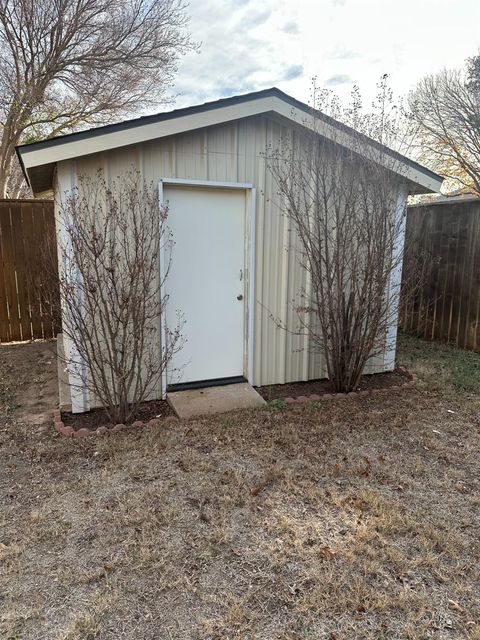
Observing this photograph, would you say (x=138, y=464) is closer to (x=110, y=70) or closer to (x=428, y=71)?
(x=110, y=70)

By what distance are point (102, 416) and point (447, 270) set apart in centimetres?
567

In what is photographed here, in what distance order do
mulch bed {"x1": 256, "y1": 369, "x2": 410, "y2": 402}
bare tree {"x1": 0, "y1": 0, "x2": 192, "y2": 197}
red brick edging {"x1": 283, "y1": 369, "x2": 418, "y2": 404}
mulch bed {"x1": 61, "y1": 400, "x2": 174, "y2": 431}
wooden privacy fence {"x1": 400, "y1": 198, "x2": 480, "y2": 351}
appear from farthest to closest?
bare tree {"x1": 0, "y1": 0, "x2": 192, "y2": 197}, wooden privacy fence {"x1": 400, "y1": 198, "x2": 480, "y2": 351}, mulch bed {"x1": 256, "y1": 369, "x2": 410, "y2": 402}, red brick edging {"x1": 283, "y1": 369, "x2": 418, "y2": 404}, mulch bed {"x1": 61, "y1": 400, "x2": 174, "y2": 431}

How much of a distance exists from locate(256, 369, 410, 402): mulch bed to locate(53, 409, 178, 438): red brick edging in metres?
1.21

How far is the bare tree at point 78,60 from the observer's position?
1126 cm

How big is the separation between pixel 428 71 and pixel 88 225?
16.1 metres

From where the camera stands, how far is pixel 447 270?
6961 mm

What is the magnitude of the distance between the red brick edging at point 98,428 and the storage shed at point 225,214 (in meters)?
0.29

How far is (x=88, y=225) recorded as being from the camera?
3879 mm

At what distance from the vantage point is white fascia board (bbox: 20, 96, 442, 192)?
3680 mm

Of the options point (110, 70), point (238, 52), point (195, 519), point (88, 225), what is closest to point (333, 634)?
point (195, 519)

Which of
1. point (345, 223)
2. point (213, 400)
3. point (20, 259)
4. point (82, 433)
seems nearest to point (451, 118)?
point (345, 223)

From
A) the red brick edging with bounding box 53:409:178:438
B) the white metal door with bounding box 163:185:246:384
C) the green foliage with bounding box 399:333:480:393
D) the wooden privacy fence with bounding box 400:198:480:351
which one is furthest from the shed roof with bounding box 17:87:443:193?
the green foliage with bounding box 399:333:480:393

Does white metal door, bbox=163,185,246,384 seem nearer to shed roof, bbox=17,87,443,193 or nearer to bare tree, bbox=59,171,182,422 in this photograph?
bare tree, bbox=59,171,182,422

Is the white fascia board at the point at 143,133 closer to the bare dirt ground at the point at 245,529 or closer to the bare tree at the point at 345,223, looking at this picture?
the bare tree at the point at 345,223
